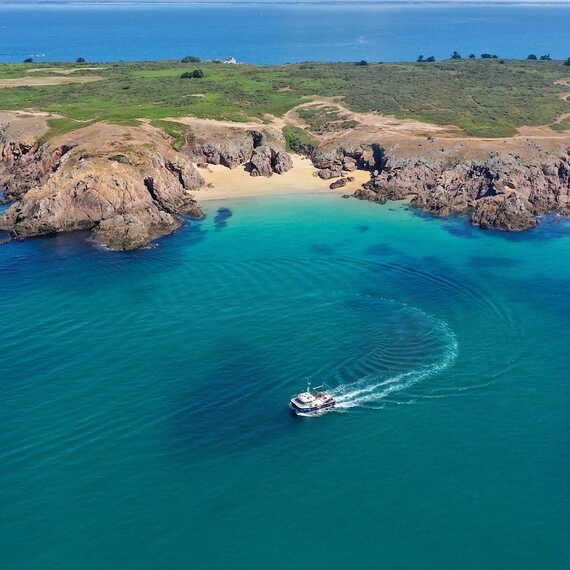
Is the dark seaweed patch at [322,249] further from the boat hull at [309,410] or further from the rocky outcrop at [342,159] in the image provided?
the boat hull at [309,410]

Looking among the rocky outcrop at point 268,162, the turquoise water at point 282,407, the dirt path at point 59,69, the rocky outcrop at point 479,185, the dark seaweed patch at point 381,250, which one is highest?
the dirt path at point 59,69

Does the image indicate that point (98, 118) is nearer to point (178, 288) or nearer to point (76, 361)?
point (178, 288)

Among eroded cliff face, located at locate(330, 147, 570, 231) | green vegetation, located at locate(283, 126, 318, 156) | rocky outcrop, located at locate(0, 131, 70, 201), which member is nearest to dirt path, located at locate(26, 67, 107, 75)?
rocky outcrop, located at locate(0, 131, 70, 201)

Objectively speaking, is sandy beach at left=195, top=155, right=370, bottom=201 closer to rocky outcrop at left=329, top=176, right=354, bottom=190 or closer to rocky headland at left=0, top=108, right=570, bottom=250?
rocky outcrop at left=329, top=176, right=354, bottom=190

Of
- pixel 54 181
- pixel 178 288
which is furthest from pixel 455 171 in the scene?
pixel 54 181

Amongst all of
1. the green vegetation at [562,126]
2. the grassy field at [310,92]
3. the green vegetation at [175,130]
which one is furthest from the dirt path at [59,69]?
the green vegetation at [562,126]

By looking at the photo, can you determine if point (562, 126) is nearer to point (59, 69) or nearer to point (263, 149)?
point (263, 149)
